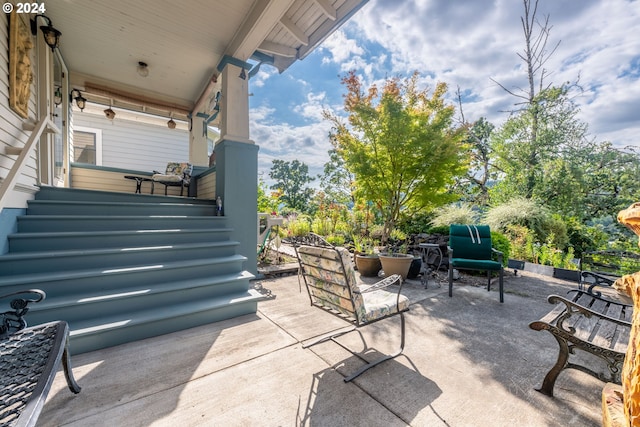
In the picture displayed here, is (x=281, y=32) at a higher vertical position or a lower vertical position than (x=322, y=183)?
higher

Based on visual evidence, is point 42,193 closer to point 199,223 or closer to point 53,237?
point 53,237

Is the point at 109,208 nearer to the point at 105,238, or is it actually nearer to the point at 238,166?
the point at 105,238

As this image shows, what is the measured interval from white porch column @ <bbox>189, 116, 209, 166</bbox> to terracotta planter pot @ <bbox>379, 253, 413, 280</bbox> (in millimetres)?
5237

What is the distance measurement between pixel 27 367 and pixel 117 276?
146cm

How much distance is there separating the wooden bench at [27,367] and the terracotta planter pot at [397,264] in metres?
3.88

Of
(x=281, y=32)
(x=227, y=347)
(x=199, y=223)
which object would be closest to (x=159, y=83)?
(x=281, y=32)

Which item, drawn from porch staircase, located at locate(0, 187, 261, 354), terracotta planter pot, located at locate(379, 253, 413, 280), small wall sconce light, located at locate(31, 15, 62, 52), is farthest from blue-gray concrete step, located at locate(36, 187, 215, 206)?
terracotta planter pot, located at locate(379, 253, 413, 280)

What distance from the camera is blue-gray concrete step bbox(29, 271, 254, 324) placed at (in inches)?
87.5

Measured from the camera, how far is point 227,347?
2.32m

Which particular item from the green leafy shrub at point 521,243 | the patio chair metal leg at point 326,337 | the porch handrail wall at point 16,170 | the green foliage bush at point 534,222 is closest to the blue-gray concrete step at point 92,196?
the porch handrail wall at point 16,170

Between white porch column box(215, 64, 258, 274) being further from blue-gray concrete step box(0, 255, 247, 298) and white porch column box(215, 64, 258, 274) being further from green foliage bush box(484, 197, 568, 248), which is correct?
green foliage bush box(484, 197, 568, 248)

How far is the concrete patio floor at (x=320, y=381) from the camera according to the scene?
61.3 inches

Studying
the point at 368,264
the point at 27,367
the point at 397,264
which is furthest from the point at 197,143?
the point at 27,367

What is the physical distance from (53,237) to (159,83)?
13.9ft
